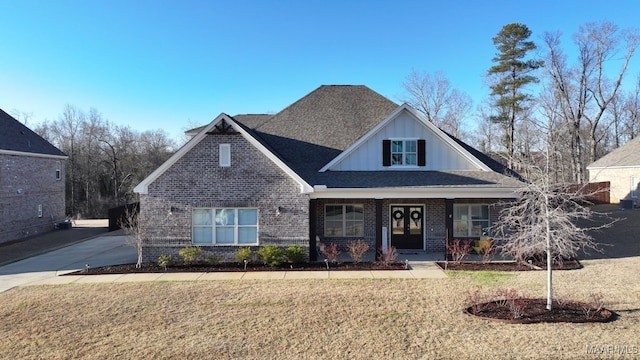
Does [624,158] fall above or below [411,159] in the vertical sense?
above

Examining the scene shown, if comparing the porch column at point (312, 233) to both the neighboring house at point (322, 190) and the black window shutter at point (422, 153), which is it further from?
the black window shutter at point (422, 153)

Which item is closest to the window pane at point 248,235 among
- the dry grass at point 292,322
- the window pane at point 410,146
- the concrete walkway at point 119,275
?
the concrete walkway at point 119,275

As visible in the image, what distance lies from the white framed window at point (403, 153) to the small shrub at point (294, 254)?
5.58 meters

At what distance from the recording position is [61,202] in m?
27.5

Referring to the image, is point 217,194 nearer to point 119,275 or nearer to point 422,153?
point 119,275

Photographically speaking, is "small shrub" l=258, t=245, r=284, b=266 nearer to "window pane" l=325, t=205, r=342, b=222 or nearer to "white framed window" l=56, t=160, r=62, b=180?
"window pane" l=325, t=205, r=342, b=222

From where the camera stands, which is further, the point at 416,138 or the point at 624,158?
the point at 624,158

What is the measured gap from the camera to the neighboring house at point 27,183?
21750 millimetres

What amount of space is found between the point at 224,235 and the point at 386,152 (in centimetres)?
745

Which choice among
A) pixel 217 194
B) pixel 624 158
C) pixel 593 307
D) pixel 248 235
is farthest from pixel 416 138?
pixel 624 158

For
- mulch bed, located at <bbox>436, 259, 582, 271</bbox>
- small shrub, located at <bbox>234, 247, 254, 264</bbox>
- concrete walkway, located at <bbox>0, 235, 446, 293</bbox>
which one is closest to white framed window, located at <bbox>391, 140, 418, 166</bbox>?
concrete walkway, located at <bbox>0, 235, 446, 293</bbox>

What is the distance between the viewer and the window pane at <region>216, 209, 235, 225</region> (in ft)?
47.5

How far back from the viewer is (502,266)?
13.5 m

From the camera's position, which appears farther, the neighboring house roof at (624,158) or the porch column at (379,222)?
the neighboring house roof at (624,158)
